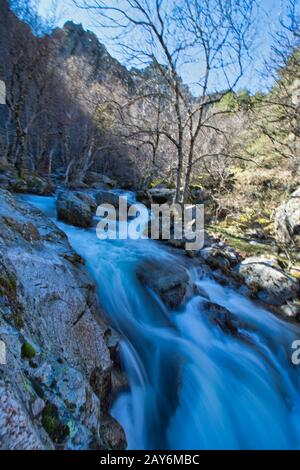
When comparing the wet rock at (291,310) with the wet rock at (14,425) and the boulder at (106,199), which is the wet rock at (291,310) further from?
the boulder at (106,199)

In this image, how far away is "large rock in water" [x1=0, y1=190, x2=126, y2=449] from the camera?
4.85 ft

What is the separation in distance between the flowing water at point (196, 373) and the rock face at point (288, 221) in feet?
19.0

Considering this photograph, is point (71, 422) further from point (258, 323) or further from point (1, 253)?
point (258, 323)

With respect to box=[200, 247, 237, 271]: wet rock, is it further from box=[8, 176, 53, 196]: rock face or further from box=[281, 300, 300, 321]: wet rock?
box=[8, 176, 53, 196]: rock face

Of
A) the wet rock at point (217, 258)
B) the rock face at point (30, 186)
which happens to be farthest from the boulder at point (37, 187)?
the wet rock at point (217, 258)

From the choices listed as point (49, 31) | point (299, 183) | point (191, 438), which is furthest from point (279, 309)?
point (49, 31)

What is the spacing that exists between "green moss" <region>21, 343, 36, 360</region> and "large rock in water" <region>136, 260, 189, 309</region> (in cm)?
336

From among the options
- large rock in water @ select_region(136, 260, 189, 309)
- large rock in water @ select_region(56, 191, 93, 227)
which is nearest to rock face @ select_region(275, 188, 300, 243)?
large rock in water @ select_region(136, 260, 189, 309)

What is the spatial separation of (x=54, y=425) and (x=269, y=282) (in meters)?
6.38

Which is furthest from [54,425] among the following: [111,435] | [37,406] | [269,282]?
[269,282]

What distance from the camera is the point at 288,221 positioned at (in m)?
10.8

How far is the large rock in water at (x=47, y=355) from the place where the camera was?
4.85 feet
